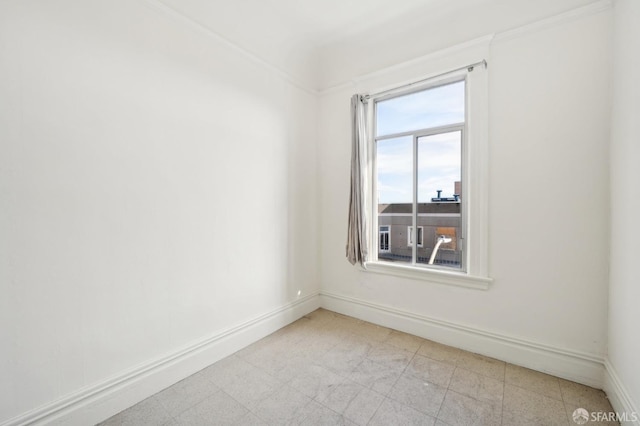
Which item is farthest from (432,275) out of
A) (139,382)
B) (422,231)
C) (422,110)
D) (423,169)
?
(139,382)

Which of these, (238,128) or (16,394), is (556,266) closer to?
(238,128)

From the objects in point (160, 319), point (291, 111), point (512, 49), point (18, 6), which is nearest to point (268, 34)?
point (291, 111)

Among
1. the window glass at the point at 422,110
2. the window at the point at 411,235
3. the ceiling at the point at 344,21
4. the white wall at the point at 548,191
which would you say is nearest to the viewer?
the white wall at the point at 548,191

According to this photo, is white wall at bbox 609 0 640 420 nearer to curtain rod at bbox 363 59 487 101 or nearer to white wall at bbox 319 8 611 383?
white wall at bbox 319 8 611 383

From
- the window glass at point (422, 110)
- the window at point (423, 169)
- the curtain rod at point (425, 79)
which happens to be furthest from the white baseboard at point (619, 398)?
the curtain rod at point (425, 79)

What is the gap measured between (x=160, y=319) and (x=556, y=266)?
2.91 meters

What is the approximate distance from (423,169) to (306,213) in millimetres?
1355

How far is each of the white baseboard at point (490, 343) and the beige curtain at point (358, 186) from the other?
1.92 feet

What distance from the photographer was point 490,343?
221cm

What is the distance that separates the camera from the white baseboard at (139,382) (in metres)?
1.42

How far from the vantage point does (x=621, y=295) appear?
63.4 inches

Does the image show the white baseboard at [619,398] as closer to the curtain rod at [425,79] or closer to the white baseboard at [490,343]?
the white baseboard at [490,343]

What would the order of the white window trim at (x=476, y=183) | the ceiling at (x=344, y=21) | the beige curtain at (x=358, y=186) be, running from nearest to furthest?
the ceiling at (x=344, y=21) → the white window trim at (x=476, y=183) → the beige curtain at (x=358, y=186)

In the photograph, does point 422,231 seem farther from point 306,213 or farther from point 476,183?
point 306,213
